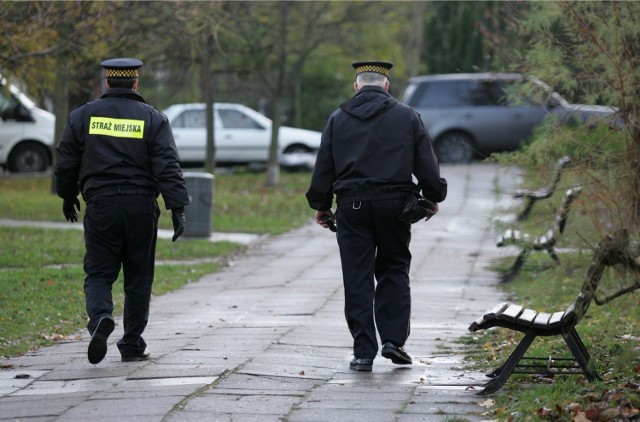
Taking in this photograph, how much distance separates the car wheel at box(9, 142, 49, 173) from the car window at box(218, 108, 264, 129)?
167 inches

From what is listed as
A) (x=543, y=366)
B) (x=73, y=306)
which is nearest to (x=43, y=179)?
(x=73, y=306)

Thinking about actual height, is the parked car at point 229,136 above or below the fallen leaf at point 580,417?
below

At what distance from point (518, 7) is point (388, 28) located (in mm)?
17138

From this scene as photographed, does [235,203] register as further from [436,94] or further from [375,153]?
[375,153]

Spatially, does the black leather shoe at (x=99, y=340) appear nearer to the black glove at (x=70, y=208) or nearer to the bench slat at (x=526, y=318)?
the black glove at (x=70, y=208)

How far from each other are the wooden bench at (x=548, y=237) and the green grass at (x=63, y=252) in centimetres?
344

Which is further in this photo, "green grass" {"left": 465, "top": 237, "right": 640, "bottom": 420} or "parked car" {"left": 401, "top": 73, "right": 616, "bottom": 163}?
"parked car" {"left": 401, "top": 73, "right": 616, "bottom": 163}

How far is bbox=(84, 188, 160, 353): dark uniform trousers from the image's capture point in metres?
7.23

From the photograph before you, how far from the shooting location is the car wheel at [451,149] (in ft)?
83.9

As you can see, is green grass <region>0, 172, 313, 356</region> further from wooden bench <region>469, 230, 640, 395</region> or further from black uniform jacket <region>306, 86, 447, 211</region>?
wooden bench <region>469, 230, 640, 395</region>

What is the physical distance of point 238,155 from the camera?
2666cm

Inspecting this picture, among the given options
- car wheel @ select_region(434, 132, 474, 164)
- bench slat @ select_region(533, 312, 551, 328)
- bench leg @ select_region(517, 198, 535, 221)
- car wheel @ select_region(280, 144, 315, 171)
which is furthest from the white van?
bench slat @ select_region(533, 312, 551, 328)

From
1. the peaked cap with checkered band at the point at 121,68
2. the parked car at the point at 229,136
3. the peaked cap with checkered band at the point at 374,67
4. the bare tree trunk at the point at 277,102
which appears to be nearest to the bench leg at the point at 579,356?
the peaked cap with checkered band at the point at 374,67

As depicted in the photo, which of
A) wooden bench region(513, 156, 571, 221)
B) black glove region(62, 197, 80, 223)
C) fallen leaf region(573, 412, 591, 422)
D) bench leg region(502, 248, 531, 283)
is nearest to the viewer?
fallen leaf region(573, 412, 591, 422)
